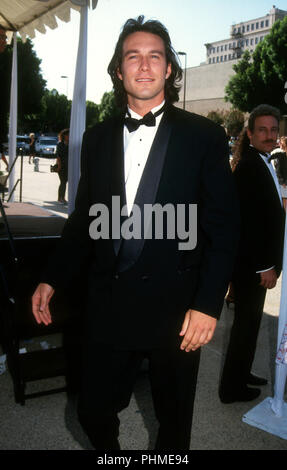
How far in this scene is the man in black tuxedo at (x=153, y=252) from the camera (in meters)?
1.67

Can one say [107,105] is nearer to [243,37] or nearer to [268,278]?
[243,37]

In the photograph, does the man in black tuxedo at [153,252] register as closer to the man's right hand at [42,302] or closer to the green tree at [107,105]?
the man's right hand at [42,302]

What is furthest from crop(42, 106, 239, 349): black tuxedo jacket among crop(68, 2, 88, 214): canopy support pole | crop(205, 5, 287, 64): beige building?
crop(205, 5, 287, 64): beige building

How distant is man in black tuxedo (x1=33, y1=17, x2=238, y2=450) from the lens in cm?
167

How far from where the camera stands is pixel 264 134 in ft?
9.45

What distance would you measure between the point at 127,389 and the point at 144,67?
1.36m

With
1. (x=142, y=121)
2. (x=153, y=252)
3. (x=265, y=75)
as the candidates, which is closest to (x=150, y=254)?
(x=153, y=252)

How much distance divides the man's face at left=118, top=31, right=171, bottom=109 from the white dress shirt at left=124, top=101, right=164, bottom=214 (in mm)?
89

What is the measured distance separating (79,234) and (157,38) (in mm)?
922

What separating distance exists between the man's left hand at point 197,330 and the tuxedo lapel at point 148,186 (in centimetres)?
33

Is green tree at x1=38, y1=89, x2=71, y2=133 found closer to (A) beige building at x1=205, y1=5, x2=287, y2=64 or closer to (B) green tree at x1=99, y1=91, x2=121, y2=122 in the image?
(B) green tree at x1=99, y1=91, x2=121, y2=122

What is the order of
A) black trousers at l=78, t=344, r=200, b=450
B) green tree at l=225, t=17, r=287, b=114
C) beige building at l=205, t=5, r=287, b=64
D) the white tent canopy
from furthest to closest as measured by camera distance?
beige building at l=205, t=5, r=287, b=64 < green tree at l=225, t=17, r=287, b=114 < the white tent canopy < black trousers at l=78, t=344, r=200, b=450

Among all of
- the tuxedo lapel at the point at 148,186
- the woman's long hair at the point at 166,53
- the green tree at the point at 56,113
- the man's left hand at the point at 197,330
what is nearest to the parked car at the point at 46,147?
the woman's long hair at the point at 166,53

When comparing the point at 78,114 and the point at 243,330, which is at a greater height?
the point at 78,114
